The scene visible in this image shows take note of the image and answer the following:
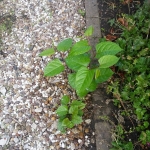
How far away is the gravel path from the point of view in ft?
6.69

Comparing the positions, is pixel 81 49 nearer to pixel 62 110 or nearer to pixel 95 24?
pixel 62 110

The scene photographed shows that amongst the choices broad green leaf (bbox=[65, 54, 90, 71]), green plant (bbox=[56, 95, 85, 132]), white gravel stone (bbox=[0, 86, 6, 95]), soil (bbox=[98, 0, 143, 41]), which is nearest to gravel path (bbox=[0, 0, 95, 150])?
white gravel stone (bbox=[0, 86, 6, 95])

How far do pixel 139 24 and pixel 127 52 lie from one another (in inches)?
13.9

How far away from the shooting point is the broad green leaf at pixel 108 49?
6.43ft

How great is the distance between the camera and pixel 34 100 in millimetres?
2230

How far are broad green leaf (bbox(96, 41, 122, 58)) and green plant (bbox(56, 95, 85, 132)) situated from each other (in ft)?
1.41

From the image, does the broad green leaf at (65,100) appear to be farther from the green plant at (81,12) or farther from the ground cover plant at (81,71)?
the green plant at (81,12)

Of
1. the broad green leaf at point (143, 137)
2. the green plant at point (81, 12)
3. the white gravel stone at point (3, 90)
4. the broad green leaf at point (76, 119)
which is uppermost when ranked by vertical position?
the green plant at point (81, 12)

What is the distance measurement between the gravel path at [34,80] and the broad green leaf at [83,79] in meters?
0.40

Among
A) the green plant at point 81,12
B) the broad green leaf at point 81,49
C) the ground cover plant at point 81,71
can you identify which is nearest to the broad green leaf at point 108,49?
the ground cover plant at point 81,71

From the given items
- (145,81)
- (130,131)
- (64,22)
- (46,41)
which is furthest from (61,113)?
(64,22)

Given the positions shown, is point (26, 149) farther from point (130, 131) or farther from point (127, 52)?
point (127, 52)

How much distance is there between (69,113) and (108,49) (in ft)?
1.95

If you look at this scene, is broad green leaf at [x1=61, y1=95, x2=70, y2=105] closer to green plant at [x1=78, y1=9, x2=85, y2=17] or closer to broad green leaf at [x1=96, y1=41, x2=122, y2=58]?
broad green leaf at [x1=96, y1=41, x2=122, y2=58]
